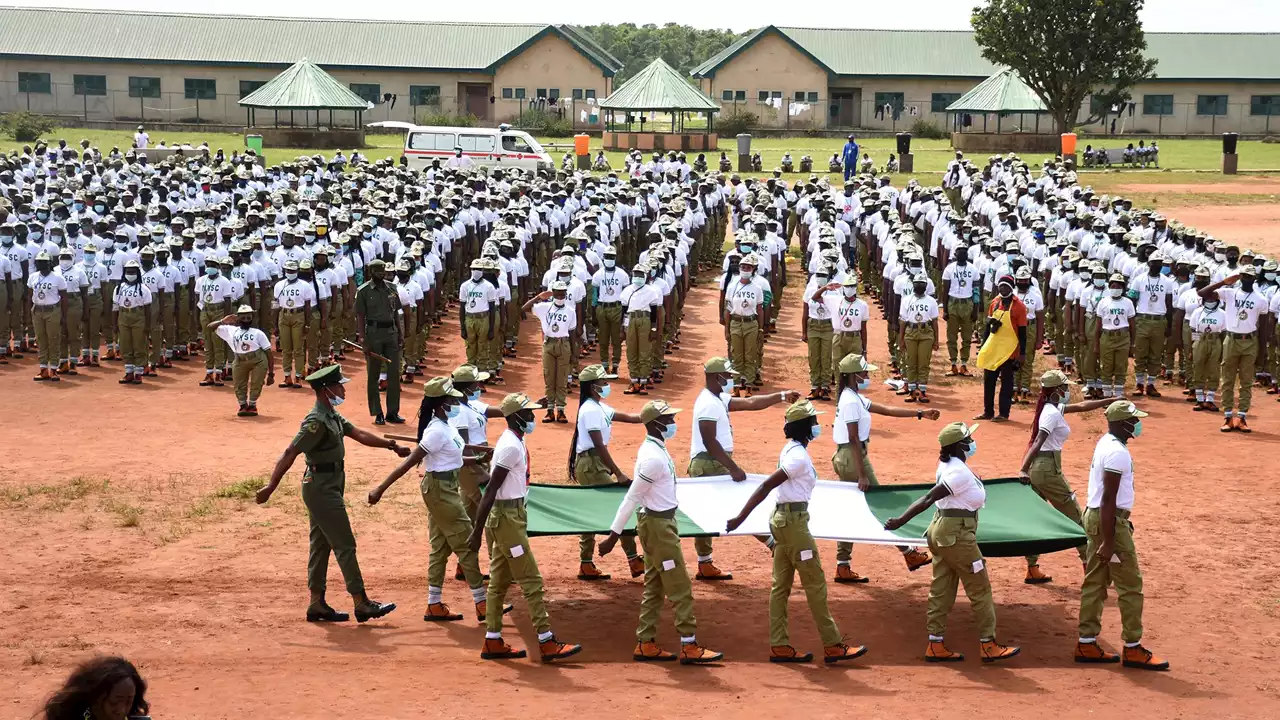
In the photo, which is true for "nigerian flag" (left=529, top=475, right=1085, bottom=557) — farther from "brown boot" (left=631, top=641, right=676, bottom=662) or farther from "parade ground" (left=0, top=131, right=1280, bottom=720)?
"brown boot" (left=631, top=641, right=676, bottom=662)

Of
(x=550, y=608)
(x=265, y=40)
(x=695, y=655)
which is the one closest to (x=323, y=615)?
(x=550, y=608)

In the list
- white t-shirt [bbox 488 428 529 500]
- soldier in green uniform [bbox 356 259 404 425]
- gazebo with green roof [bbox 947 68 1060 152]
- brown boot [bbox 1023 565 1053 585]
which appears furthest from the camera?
gazebo with green roof [bbox 947 68 1060 152]

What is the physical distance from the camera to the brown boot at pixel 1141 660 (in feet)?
34.6

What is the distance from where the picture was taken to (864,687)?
33.4 feet

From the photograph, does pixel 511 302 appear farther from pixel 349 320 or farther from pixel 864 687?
pixel 864 687

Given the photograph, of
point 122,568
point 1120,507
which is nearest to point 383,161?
point 122,568

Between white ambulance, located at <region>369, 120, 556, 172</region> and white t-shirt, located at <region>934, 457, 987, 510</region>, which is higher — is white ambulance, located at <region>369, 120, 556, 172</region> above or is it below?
above

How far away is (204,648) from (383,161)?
93.9 ft

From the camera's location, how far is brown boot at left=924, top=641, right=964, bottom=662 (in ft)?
35.1

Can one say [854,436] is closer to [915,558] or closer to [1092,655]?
[915,558]

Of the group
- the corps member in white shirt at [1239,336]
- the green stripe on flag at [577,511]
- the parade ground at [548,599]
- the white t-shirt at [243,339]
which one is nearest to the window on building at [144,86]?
the parade ground at [548,599]

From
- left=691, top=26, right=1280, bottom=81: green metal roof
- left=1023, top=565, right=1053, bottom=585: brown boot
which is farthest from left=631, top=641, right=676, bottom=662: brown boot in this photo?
left=691, top=26, right=1280, bottom=81: green metal roof

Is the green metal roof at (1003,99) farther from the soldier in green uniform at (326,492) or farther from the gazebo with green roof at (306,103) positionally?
the soldier in green uniform at (326,492)

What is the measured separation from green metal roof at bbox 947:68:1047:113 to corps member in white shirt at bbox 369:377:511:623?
5408 cm
